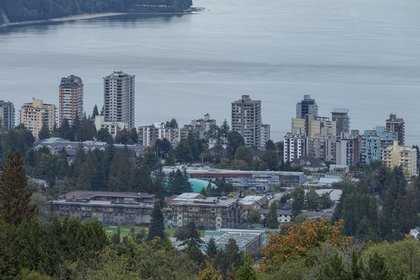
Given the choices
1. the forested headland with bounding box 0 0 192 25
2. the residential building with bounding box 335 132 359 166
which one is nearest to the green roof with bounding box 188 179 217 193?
the residential building with bounding box 335 132 359 166

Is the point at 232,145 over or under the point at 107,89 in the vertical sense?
under

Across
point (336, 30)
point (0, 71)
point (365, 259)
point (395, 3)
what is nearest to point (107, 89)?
point (0, 71)

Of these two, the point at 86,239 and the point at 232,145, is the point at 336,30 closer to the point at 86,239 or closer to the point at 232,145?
the point at 232,145

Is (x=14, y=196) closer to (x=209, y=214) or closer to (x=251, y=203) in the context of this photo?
(x=209, y=214)

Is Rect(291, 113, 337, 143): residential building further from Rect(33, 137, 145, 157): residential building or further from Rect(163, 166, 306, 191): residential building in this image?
Rect(33, 137, 145, 157): residential building

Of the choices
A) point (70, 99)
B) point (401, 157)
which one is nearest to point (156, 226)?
point (401, 157)
